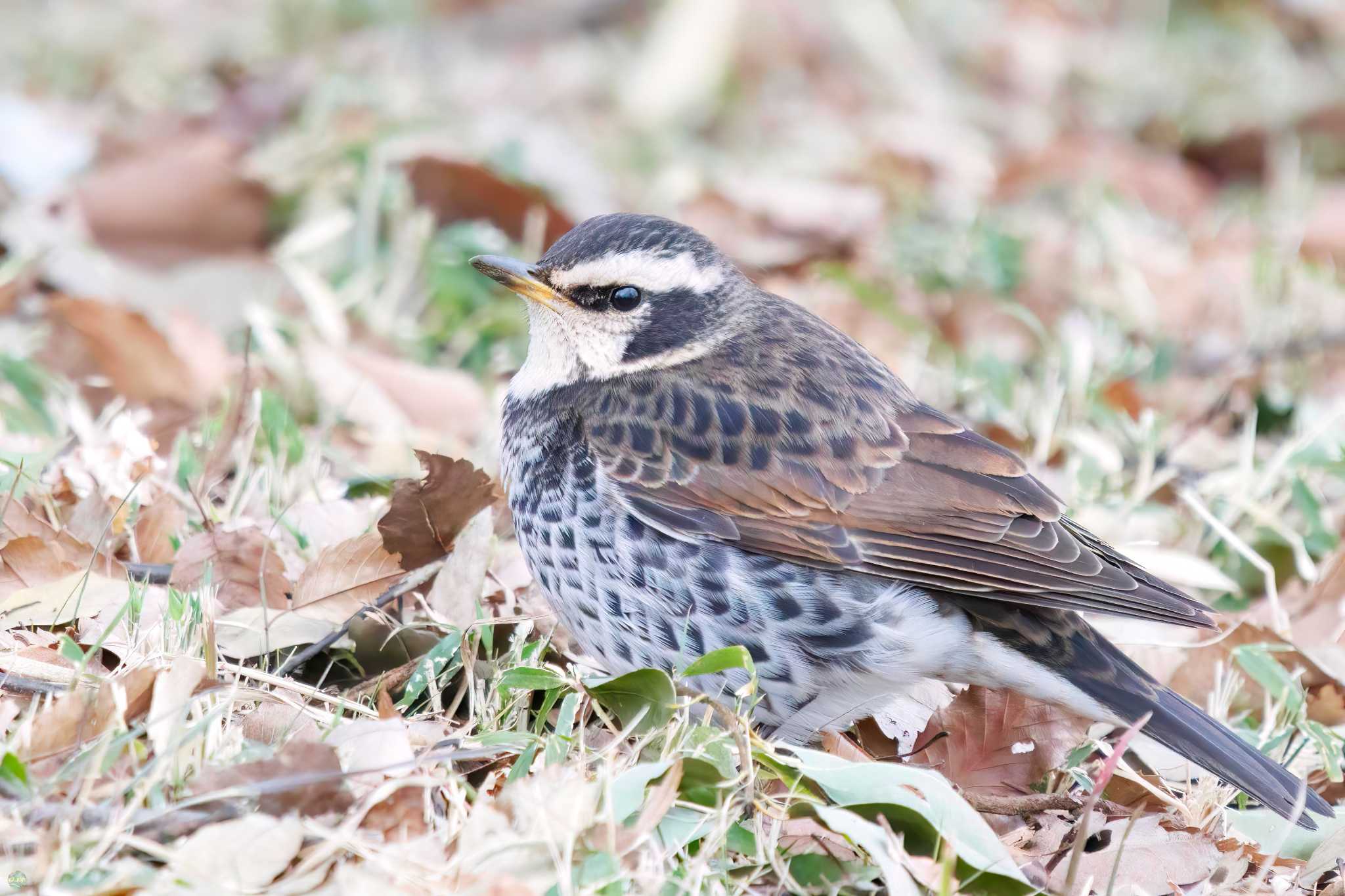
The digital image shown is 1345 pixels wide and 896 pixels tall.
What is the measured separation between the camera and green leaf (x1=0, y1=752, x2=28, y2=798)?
326 cm

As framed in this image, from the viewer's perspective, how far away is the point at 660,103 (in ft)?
38.3

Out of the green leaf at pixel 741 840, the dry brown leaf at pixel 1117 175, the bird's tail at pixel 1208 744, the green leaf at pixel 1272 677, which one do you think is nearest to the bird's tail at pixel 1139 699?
the bird's tail at pixel 1208 744

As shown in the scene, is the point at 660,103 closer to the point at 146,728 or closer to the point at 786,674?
the point at 786,674

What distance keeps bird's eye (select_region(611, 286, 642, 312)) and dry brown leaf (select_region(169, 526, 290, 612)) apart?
1.30m

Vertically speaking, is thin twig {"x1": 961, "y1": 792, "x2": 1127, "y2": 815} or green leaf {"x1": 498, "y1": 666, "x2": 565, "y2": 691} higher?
green leaf {"x1": 498, "y1": 666, "x2": 565, "y2": 691}

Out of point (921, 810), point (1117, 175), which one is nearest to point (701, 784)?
point (921, 810)

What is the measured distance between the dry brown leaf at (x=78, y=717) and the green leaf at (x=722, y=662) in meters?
1.31

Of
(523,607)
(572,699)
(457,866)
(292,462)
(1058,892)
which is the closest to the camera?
(457,866)

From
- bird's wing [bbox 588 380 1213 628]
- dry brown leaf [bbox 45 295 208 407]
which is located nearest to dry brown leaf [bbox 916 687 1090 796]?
bird's wing [bbox 588 380 1213 628]

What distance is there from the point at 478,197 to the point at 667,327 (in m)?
3.17

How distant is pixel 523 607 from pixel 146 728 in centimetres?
162

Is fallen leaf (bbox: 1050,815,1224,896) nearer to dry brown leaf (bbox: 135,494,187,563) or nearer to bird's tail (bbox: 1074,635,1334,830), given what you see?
bird's tail (bbox: 1074,635,1334,830)

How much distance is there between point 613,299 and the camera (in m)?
5.02

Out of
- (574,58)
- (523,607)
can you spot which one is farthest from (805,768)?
(574,58)
